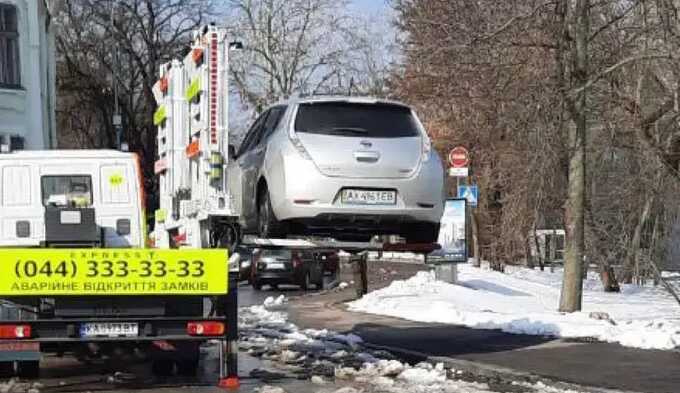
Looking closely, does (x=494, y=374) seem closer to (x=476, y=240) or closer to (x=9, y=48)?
(x=9, y=48)

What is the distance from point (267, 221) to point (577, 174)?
785 centimetres

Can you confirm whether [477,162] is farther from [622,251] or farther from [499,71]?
[499,71]

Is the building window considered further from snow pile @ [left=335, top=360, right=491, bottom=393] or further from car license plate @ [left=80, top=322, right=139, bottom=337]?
car license plate @ [left=80, top=322, right=139, bottom=337]

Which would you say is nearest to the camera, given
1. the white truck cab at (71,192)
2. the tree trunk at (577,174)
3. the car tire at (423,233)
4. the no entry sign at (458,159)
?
the car tire at (423,233)

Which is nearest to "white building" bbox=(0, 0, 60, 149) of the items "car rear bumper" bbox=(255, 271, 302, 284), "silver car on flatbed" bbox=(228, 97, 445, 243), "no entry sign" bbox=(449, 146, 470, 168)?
"car rear bumper" bbox=(255, 271, 302, 284)

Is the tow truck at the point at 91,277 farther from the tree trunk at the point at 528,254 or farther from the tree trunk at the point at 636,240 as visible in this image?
the tree trunk at the point at 528,254

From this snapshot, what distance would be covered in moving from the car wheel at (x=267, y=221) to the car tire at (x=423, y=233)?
4.65 feet

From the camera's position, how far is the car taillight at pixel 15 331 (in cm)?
1005

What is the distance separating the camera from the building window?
27.6 metres

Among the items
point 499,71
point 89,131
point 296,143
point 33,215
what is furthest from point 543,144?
point 89,131

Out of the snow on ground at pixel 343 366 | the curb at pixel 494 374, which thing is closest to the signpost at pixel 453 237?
the snow on ground at pixel 343 366

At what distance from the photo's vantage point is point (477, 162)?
36.4 meters

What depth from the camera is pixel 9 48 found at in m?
27.8

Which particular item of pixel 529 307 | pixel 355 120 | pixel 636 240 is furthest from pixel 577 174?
pixel 355 120
